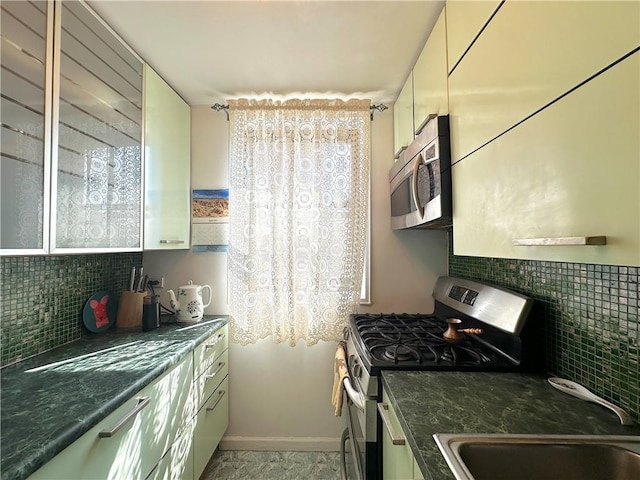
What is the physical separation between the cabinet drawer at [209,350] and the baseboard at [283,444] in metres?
0.66

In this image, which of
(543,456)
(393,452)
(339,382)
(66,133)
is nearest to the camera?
(543,456)

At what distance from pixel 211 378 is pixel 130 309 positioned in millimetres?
643

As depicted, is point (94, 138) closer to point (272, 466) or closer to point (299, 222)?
point (299, 222)

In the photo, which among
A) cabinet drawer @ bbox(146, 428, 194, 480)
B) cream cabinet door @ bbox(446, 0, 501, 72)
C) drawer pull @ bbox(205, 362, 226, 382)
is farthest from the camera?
drawer pull @ bbox(205, 362, 226, 382)

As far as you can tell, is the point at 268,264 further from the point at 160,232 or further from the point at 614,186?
the point at 614,186

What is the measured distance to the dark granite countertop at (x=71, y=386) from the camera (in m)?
0.70

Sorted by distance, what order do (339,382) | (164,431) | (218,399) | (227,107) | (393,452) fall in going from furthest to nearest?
(227,107) < (218,399) < (339,382) < (164,431) < (393,452)

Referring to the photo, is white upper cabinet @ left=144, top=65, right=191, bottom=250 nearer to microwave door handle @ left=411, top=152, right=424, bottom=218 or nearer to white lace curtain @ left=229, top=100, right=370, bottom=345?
white lace curtain @ left=229, top=100, right=370, bottom=345

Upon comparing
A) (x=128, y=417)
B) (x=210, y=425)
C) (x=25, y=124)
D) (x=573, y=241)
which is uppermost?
(x=25, y=124)

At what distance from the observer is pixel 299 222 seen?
1919 millimetres

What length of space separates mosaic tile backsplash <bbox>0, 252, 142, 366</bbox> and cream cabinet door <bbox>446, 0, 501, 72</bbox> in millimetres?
1930

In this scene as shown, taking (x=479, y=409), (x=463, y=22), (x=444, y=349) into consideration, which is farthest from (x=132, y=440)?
(x=463, y=22)

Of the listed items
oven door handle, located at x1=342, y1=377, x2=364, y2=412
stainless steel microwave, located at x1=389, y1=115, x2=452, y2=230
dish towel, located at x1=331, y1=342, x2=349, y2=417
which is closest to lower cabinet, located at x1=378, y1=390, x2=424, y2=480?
oven door handle, located at x1=342, y1=377, x2=364, y2=412

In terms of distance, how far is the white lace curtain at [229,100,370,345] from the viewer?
1.91 m
